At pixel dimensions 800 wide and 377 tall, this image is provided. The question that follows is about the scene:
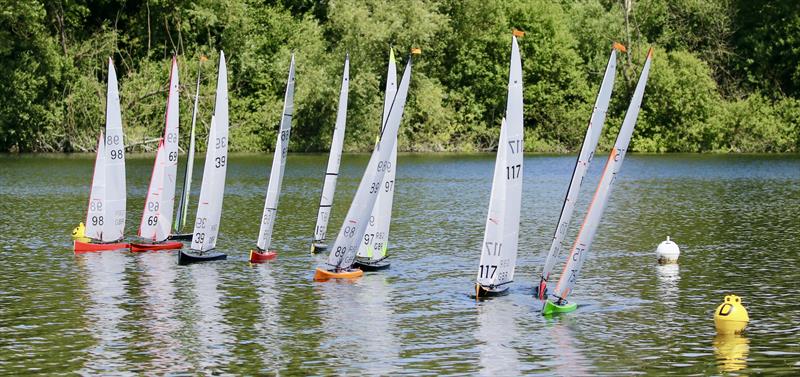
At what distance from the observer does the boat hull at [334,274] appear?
3416 cm

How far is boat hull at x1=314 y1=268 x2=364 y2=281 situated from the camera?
34156mm

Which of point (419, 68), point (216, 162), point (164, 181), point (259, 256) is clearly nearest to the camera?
point (216, 162)

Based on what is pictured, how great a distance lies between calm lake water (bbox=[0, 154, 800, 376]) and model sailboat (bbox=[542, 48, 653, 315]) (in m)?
0.54

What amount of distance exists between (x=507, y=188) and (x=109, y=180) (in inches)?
665

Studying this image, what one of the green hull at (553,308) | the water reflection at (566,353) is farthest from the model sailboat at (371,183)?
the water reflection at (566,353)

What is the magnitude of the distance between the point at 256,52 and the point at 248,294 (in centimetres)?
7367

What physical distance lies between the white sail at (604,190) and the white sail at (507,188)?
1.57 metres

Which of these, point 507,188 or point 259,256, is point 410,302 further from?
point 259,256

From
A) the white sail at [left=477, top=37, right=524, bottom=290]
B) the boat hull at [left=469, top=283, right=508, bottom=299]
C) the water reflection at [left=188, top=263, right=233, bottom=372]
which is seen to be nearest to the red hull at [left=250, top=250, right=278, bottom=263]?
the water reflection at [left=188, top=263, right=233, bottom=372]

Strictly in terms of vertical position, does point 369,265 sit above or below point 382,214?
below

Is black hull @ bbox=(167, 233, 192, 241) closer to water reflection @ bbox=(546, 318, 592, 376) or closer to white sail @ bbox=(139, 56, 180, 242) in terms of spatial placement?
white sail @ bbox=(139, 56, 180, 242)

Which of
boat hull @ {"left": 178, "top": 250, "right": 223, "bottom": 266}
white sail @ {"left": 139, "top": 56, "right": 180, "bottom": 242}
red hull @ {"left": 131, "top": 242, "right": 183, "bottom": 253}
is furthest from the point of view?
red hull @ {"left": 131, "top": 242, "right": 183, "bottom": 253}

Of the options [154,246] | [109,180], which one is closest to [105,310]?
[154,246]

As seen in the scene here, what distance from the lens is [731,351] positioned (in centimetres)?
2475
